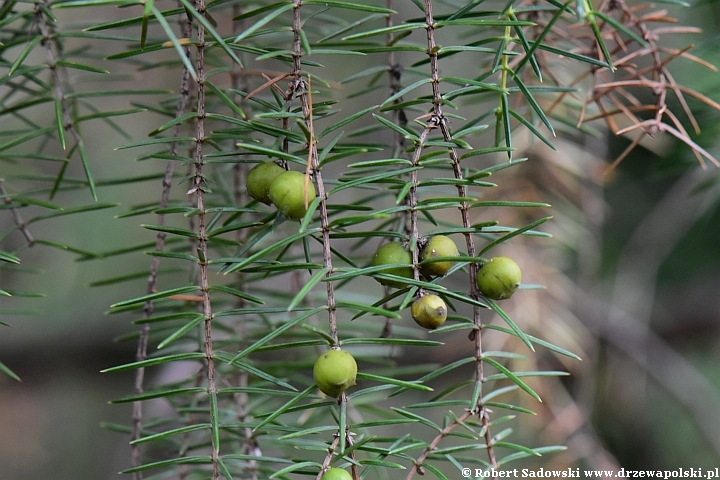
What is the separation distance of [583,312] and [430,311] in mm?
861

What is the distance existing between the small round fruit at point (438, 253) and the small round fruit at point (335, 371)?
7 cm

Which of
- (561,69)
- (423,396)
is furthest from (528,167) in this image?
(423,396)

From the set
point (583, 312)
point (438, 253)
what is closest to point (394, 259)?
point (438, 253)

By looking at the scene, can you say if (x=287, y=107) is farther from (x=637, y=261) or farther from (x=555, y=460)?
(x=637, y=261)

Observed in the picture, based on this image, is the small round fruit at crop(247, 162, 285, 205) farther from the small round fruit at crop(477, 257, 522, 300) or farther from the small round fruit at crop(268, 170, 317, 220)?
the small round fruit at crop(477, 257, 522, 300)

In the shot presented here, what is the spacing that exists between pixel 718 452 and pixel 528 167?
2.05 ft

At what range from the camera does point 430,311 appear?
1.07 feet

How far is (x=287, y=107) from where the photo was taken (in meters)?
0.37

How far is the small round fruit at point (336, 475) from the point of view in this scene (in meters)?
0.31

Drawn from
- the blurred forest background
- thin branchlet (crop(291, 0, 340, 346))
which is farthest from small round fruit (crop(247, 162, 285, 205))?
the blurred forest background

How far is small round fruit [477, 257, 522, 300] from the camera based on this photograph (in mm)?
350

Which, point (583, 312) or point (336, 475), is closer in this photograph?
point (336, 475)

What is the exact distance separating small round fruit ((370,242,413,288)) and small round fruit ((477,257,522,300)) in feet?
0.15

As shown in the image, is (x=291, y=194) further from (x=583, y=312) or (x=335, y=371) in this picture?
(x=583, y=312)
